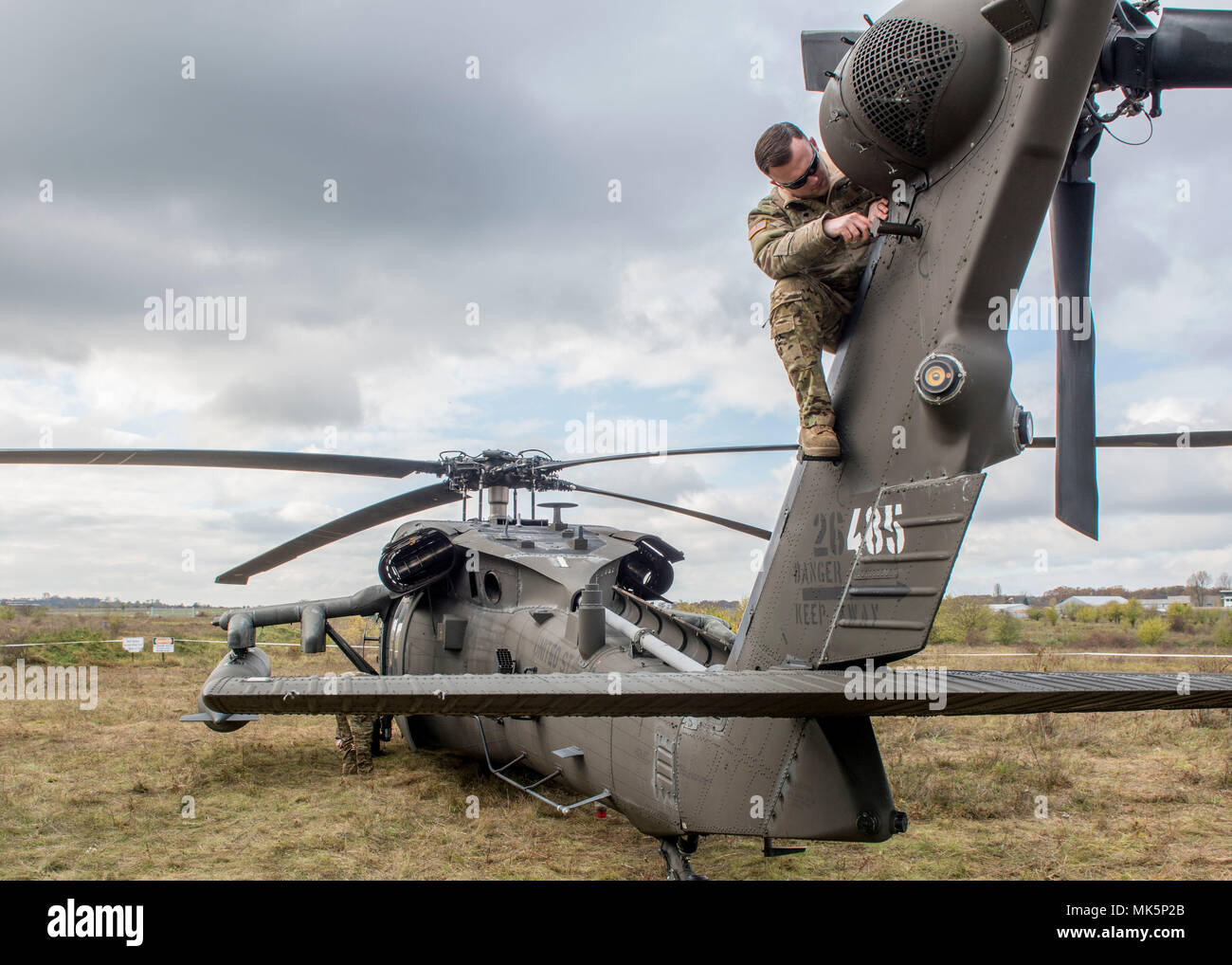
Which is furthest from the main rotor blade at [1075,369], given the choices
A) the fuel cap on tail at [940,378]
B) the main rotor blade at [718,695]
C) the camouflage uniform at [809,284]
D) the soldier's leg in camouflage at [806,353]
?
the soldier's leg in camouflage at [806,353]

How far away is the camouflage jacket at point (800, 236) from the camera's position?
151 inches

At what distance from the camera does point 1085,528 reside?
3.31 metres

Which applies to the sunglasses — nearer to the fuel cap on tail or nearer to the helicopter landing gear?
the fuel cap on tail

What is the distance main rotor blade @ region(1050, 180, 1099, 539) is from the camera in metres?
3.30

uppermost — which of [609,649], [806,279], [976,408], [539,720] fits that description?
[806,279]

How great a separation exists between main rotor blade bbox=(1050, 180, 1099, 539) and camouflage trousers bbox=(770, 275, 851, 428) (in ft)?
3.22

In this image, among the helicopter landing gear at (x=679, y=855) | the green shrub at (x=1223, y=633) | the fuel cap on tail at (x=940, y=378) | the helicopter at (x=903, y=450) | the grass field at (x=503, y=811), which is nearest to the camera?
the helicopter at (x=903, y=450)

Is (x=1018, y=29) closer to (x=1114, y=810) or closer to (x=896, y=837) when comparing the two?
(x=896, y=837)

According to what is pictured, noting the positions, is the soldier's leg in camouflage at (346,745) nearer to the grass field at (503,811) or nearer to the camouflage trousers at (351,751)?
the camouflage trousers at (351,751)

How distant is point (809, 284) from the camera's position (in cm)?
391

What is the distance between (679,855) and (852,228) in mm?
4205
